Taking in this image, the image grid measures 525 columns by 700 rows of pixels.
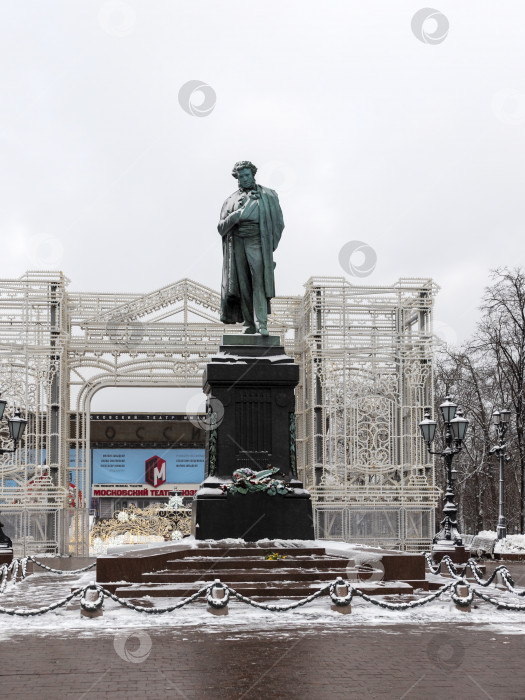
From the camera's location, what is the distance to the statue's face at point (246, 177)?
16.4m

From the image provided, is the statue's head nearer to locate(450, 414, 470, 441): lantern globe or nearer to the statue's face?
the statue's face

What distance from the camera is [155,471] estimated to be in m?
42.8

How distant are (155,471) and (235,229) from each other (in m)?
27.7

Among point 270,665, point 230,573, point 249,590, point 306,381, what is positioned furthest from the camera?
point 306,381

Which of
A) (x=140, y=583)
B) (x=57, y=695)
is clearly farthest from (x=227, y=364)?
(x=57, y=695)

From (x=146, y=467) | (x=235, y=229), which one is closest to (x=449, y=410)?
(x=235, y=229)

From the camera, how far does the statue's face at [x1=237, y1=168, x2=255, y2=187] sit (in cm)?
1641

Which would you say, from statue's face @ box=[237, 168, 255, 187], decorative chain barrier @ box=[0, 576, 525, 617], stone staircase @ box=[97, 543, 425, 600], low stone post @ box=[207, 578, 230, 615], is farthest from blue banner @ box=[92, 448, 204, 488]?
low stone post @ box=[207, 578, 230, 615]

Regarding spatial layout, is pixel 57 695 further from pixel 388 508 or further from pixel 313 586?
pixel 388 508

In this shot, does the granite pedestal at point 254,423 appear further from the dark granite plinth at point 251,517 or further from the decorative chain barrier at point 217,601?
the decorative chain barrier at point 217,601

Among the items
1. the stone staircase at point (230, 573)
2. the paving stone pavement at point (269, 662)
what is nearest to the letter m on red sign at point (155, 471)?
the stone staircase at point (230, 573)

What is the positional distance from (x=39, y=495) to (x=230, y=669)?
20536 mm

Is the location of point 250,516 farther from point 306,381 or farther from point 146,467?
point 146,467

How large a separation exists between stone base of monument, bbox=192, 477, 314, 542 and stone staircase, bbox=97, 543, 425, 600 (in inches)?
24.3
